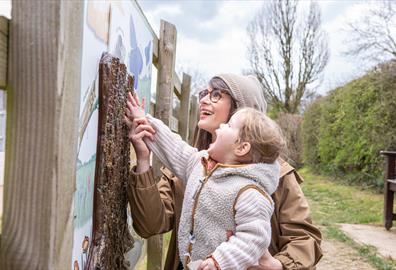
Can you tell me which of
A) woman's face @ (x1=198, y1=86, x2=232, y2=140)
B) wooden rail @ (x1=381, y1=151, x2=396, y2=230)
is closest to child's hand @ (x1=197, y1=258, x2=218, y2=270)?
woman's face @ (x1=198, y1=86, x2=232, y2=140)

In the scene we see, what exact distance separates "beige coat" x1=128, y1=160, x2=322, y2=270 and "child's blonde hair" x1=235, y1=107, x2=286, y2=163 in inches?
6.8

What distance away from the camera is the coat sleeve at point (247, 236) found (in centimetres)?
159

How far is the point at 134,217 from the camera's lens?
185cm

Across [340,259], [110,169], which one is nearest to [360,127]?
[340,259]

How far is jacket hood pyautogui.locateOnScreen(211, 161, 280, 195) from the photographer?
1691mm

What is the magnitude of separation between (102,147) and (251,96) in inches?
34.9

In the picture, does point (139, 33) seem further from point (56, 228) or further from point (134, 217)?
point (56, 228)

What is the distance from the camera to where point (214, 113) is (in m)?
2.10

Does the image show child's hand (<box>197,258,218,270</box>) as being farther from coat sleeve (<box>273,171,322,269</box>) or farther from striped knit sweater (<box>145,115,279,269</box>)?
coat sleeve (<box>273,171,322,269</box>)

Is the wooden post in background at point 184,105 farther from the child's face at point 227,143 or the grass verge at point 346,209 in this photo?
the child's face at point 227,143

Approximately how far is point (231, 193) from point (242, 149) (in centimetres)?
18

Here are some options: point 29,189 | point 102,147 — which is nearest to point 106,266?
point 102,147

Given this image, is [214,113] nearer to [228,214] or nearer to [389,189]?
[228,214]

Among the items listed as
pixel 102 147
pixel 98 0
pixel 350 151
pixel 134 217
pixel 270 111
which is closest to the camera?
pixel 98 0
